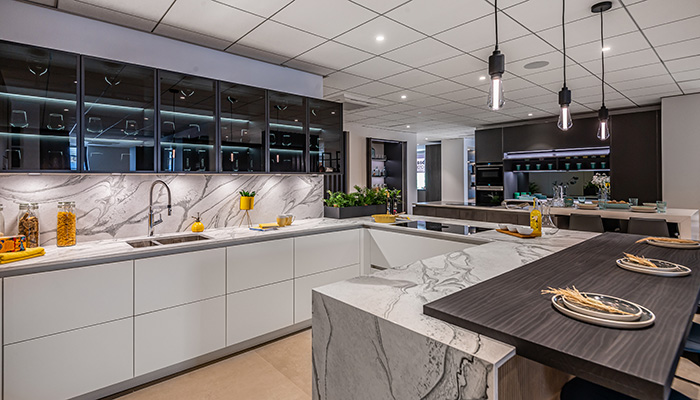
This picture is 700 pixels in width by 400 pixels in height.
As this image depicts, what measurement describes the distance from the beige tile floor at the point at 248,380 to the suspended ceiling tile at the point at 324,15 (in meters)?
2.75

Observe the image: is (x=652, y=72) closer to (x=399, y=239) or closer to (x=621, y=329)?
(x=399, y=239)

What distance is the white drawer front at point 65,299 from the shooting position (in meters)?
1.94

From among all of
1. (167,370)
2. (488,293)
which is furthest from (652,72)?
(167,370)

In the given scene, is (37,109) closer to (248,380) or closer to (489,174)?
(248,380)

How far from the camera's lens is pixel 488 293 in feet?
4.30

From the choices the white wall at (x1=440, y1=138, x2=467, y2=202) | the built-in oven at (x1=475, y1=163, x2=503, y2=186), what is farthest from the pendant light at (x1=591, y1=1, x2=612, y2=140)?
the white wall at (x1=440, y1=138, x2=467, y2=202)

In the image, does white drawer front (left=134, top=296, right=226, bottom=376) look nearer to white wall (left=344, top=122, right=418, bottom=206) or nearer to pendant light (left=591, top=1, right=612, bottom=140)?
pendant light (left=591, top=1, right=612, bottom=140)

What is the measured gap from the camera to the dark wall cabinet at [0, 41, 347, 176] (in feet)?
7.47

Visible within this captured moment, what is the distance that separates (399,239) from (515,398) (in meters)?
2.24

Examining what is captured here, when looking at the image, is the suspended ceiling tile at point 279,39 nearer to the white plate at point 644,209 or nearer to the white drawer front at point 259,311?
the white drawer front at point 259,311

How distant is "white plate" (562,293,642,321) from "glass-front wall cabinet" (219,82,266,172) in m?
2.90

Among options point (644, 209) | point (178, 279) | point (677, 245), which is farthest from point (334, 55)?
point (644, 209)

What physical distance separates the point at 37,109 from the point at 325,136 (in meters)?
2.51

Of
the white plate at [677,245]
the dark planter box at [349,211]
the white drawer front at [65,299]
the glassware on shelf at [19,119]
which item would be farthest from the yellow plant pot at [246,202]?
the white plate at [677,245]
